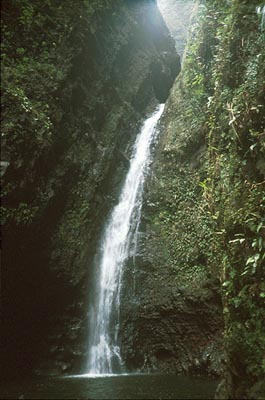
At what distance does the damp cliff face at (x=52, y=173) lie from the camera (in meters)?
9.17

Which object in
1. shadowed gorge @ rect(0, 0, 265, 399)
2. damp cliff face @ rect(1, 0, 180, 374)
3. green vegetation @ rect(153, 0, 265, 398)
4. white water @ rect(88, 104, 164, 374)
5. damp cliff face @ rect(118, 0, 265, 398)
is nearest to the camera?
green vegetation @ rect(153, 0, 265, 398)

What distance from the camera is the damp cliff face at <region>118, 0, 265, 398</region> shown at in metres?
6.30

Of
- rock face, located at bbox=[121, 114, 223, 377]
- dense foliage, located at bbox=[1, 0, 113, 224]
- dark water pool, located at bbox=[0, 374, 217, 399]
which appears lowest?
dark water pool, located at bbox=[0, 374, 217, 399]

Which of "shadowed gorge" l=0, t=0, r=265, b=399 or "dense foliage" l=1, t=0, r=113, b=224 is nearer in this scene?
"shadowed gorge" l=0, t=0, r=265, b=399

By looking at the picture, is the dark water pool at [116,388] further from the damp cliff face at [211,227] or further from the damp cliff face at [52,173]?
the damp cliff face at [52,173]

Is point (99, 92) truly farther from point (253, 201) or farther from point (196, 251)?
point (253, 201)

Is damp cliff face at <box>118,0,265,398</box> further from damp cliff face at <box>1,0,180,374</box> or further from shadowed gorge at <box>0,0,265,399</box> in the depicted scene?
damp cliff face at <box>1,0,180,374</box>

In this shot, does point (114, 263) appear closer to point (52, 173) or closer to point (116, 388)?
point (52, 173)

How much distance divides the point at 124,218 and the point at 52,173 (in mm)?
2652

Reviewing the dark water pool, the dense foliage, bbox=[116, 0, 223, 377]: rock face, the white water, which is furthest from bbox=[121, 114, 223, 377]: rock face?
the dense foliage

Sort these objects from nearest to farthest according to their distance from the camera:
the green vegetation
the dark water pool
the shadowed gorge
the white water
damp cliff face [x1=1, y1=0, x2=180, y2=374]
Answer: the dark water pool
the green vegetation
the shadowed gorge
damp cliff face [x1=1, y1=0, x2=180, y2=374]
the white water

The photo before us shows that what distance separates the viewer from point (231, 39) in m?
9.30

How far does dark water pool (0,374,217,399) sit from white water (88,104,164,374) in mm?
1446

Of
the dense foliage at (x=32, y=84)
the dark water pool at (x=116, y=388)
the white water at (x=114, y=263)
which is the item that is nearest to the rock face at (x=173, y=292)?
the white water at (x=114, y=263)
